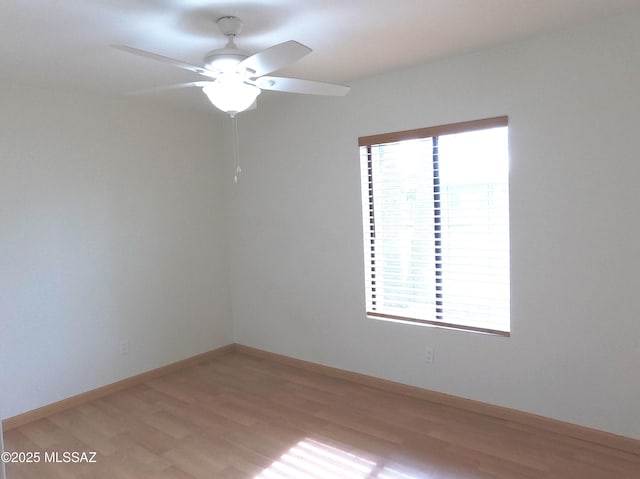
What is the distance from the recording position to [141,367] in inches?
154

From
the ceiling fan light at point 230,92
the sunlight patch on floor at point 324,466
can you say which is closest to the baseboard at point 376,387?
the sunlight patch on floor at point 324,466

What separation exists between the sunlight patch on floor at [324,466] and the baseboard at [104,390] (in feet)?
5.82

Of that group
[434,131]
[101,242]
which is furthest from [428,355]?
[101,242]

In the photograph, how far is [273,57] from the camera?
1853 millimetres

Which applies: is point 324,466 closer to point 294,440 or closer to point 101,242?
point 294,440

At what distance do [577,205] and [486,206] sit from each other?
0.54 meters

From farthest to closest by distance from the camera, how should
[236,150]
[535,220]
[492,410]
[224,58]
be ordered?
[236,150]
[492,410]
[535,220]
[224,58]

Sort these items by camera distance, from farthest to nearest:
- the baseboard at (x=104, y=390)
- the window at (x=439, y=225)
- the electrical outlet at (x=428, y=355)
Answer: the electrical outlet at (x=428, y=355), the baseboard at (x=104, y=390), the window at (x=439, y=225)

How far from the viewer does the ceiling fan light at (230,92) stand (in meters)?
2.04

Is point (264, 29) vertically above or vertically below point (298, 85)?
above

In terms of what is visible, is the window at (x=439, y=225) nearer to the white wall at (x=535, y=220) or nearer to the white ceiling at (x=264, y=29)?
the white wall at (x=535, y=220)

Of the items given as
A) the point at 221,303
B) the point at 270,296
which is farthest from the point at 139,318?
the point at 270,296

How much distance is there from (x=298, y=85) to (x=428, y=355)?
2.12 meters

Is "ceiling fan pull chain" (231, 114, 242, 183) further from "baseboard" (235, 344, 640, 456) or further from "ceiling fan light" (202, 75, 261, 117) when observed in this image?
"ceiling fan light" (202, 75, 261, 117)
